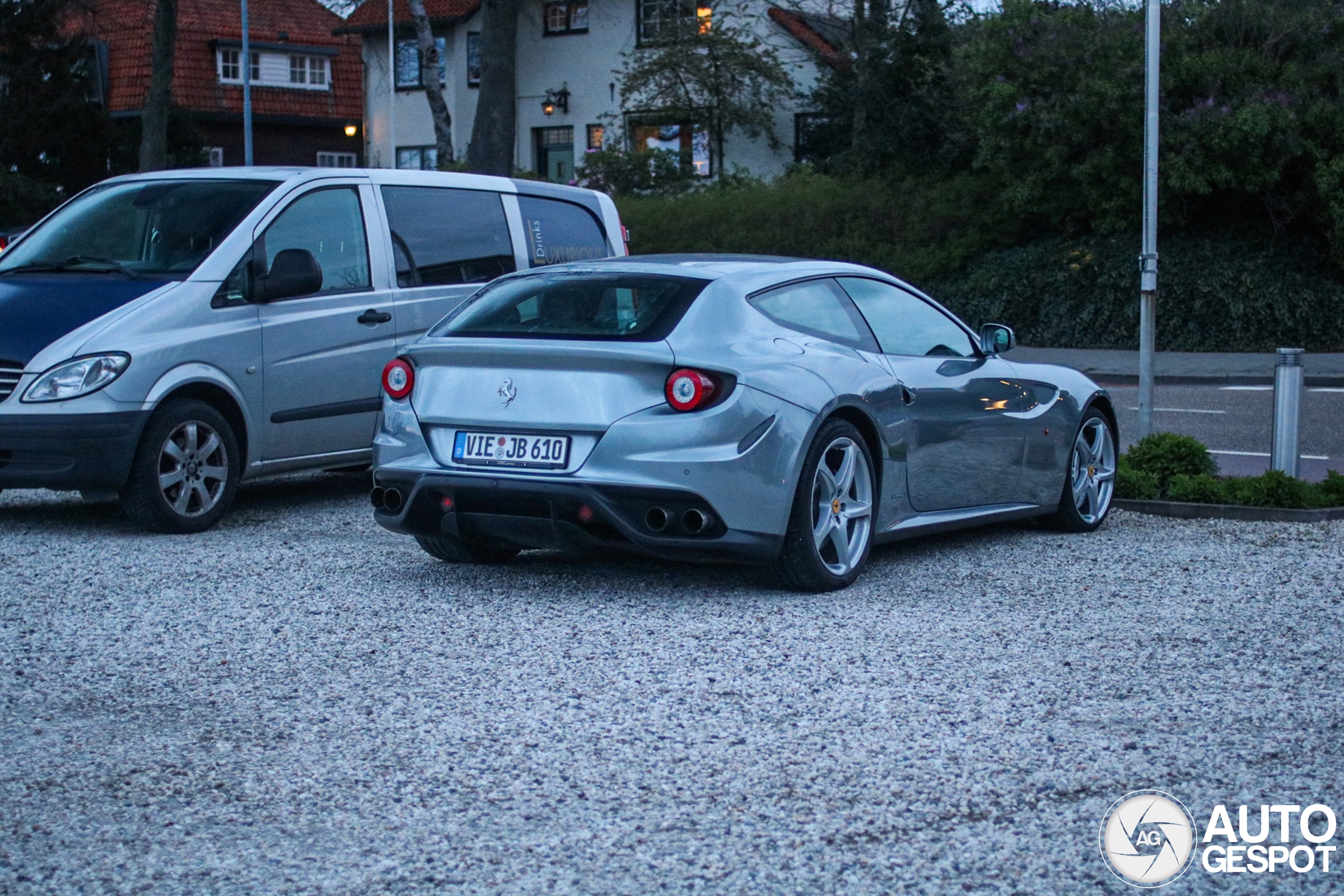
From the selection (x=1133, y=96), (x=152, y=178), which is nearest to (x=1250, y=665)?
(x=152, y=178)

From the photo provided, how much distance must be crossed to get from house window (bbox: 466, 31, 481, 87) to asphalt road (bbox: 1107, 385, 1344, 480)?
3073cm

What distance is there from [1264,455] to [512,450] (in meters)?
8.02

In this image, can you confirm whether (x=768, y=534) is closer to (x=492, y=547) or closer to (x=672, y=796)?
(x=492, y=547)

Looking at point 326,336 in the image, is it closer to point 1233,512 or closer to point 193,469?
point 193,469

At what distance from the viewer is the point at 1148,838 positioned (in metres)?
3.93

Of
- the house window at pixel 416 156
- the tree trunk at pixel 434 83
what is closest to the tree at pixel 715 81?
the tree trunk at pixel 434 83

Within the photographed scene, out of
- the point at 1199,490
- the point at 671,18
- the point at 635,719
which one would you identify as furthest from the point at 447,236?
the point at 671,18

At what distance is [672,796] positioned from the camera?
167 inches

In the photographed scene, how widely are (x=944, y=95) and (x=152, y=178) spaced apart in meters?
22.9

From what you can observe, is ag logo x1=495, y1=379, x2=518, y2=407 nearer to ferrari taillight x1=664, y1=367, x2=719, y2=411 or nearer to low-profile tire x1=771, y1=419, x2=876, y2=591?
A: ferrari taillight x1=664, y1=367, x2=719, y2=411

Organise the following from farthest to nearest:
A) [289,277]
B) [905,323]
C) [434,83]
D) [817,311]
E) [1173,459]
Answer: [434,83] < [1173,459] < [289,277] < [905,323] < [817,311]

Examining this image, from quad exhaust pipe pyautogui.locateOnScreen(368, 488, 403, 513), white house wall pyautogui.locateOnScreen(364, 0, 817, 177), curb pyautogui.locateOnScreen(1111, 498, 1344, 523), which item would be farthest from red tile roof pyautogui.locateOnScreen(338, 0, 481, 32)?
quad exhaust pipe pyautogui.locateOnScreen(368, 488, 403, 513)

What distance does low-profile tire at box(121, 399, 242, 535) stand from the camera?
854 cm

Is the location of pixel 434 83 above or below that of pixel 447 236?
above
